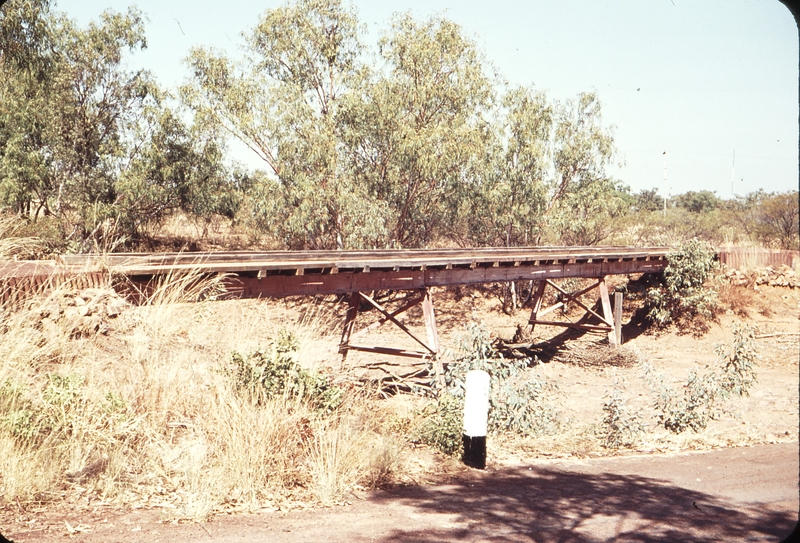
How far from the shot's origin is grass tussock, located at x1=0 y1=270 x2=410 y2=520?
3.92 metres

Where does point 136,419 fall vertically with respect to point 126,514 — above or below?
above

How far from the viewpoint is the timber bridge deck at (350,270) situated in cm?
656

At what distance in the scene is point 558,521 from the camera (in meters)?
3.83

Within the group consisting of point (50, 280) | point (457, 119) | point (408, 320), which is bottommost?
point (408, 320)

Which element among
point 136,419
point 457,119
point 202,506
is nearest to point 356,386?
point 136,419

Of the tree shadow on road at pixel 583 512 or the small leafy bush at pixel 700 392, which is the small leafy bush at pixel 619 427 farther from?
the tree shadow on road at pixel 583 512

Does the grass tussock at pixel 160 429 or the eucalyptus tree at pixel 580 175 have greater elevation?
the eucalyptus tree at pixel 580 175

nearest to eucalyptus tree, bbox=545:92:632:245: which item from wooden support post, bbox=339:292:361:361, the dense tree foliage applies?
the dense tree foliage

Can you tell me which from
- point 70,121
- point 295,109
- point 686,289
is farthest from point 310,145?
point 686,289

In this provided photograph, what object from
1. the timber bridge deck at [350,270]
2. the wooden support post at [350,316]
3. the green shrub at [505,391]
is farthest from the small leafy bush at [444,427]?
the wooden support post at [350,316]

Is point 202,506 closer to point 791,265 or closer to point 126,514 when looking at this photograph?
point 126,514

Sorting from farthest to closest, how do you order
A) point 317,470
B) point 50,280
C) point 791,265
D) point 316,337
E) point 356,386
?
point 791,265, point 316,337, point 356,386, point 50,280, point 317,470

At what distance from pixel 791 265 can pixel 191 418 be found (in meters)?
22.5

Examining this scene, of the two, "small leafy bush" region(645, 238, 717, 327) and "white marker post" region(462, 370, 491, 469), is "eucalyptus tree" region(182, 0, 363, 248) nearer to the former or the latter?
"small leafy bush" region(645, 238, 717, 327)
